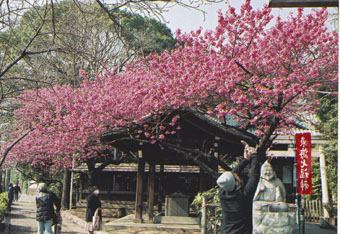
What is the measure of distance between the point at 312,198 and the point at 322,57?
52.5 feet

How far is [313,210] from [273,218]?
15.2m

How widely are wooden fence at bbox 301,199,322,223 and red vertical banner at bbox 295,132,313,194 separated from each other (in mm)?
8196

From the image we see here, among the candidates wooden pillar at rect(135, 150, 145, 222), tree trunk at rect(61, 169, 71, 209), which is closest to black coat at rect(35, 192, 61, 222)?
wooden pillar at rect(135, 150, 145, 222)

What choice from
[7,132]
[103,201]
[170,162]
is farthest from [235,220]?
[7,132]

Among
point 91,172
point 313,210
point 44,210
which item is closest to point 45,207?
point 44,210

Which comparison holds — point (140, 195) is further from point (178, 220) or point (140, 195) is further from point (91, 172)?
point (91, 172)

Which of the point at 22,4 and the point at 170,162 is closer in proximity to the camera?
the point at 22,4

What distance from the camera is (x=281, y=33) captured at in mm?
9961

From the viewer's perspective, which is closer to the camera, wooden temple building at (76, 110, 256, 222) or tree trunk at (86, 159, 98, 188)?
wooden temple building at (76, 110, 256, 222)

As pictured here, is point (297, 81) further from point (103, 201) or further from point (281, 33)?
point (103, 201)

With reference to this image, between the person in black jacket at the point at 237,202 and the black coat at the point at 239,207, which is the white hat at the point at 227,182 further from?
the black coat at the point at 239,207

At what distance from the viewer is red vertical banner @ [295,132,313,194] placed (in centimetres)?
1377

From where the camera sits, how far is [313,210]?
832 inches

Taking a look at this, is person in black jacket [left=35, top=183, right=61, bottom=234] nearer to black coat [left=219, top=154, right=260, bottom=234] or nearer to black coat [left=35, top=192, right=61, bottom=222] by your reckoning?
black coat [left=35, top=192, right=61, bottom=222]
